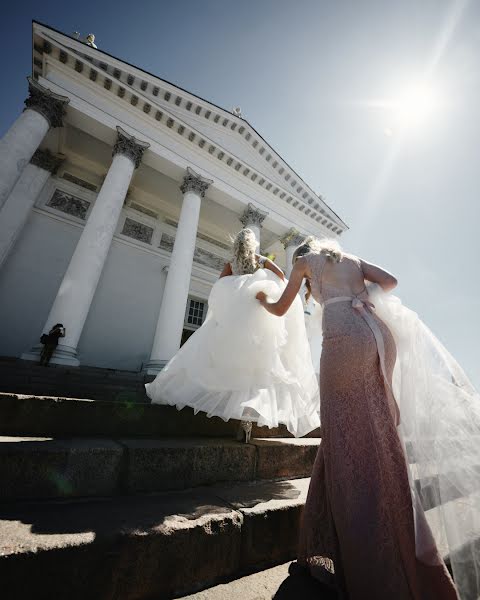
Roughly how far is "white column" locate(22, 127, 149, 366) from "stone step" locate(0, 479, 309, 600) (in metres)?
5.77

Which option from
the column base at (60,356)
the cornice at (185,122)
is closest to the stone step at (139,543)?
the column base at (60,356)

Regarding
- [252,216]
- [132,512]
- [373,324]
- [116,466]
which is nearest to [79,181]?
[252,216]

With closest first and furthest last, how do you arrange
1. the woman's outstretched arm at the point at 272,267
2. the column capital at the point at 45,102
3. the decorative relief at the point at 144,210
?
the woman's outstretched arm at the point at 272,267, the column capital at the point at 45,102, the decorative relief at the point at 144,210

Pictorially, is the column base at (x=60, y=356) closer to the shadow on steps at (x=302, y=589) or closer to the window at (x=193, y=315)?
the window at (x=193, y=315)

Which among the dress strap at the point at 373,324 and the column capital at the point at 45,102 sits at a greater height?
the column capital at the point at 45,102

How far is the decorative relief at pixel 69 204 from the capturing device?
10219 millimetres

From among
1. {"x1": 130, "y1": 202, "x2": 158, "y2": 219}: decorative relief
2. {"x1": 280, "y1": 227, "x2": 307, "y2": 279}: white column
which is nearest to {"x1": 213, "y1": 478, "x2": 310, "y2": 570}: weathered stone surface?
{"x1": 280, "y1": 227, "x2": 307, "y2": 279}: white column

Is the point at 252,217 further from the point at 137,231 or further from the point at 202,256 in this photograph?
the point at 137,231

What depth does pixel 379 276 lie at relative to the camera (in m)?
1.86

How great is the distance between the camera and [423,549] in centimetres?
110

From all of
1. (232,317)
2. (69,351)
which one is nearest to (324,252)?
(232,317)

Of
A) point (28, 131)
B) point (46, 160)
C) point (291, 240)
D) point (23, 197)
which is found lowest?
point (23, 197)

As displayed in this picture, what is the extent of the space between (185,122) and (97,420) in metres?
11.5

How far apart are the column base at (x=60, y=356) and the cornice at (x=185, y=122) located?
890cm
